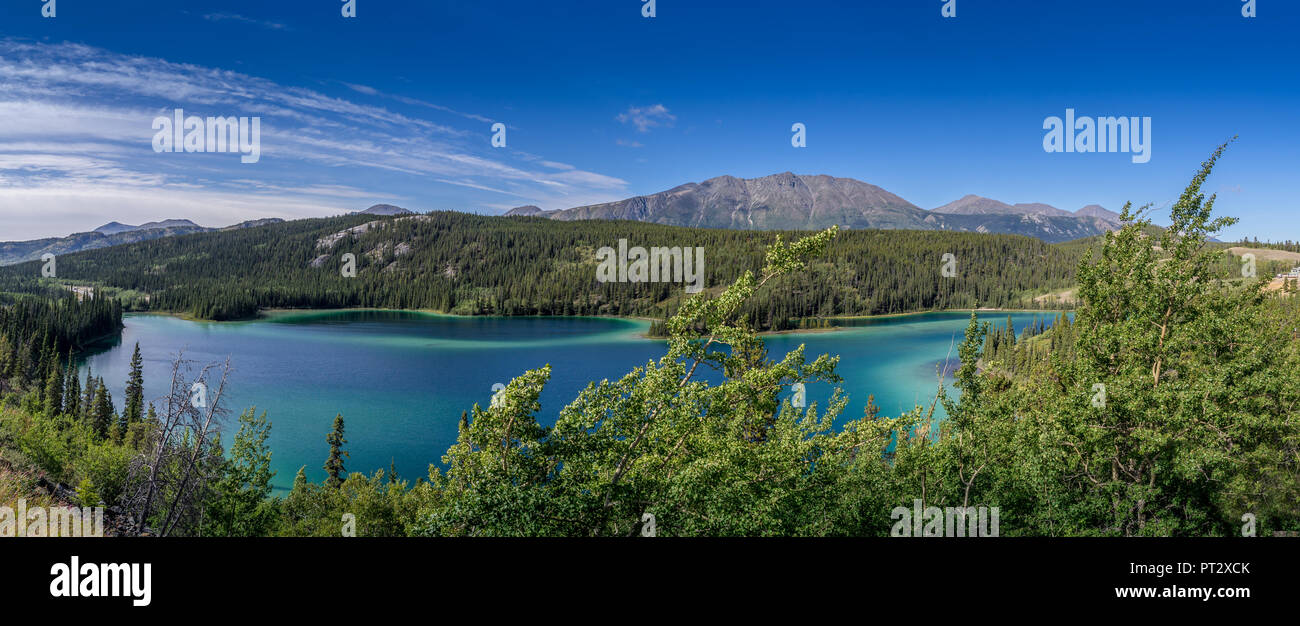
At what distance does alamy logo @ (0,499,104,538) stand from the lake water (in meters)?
28.1

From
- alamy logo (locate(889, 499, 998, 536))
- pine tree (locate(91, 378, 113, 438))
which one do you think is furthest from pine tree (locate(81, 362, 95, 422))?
alamy logo (locate(889, 499, 998, 536))

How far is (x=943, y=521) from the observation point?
39.0 feet

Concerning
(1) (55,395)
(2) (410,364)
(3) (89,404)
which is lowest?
(3) (89,404)

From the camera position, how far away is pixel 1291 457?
19125 millimetres

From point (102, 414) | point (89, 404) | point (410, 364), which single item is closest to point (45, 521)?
point (102, 414)

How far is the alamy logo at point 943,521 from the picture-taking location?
11.5 metres

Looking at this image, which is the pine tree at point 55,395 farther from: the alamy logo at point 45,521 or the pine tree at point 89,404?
the alamy logo at point 45,521

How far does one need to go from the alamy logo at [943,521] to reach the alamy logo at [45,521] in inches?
589
